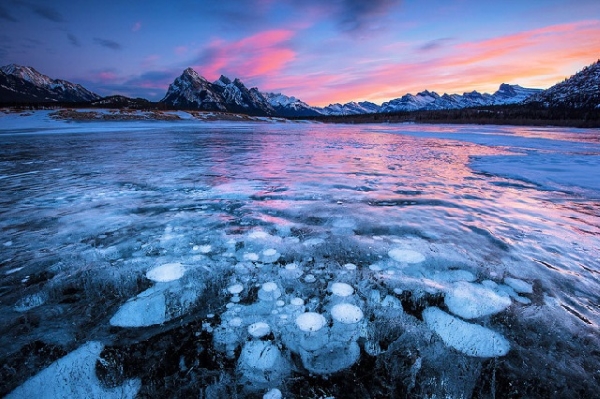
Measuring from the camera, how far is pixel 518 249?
11.5 ft

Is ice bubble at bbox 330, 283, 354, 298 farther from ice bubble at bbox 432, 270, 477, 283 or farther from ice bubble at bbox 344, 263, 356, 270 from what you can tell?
ice bubble at bbox 432, 270, 477, 283

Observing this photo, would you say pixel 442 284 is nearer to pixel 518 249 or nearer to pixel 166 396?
pixel 518 249

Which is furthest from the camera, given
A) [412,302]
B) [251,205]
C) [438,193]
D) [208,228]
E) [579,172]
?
[579,172]

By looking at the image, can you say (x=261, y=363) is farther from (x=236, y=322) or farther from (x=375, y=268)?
(x=375, y=268)

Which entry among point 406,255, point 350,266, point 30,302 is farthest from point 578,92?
point 30,302

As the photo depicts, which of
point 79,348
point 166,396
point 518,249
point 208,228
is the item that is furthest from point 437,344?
point 208,228

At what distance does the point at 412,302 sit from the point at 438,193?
427 centimetres

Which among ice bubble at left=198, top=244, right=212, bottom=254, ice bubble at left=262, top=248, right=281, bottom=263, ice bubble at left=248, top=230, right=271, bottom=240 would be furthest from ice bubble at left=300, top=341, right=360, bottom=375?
ice bubble at left=248, top=230, right=271, bottom=240

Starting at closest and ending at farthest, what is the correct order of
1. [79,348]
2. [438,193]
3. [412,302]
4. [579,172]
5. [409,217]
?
[79,348] → [412,302] → [409,217] → [438,193] → [579,172]

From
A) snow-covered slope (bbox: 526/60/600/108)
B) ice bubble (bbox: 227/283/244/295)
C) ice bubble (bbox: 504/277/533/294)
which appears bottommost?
ice bubble (bbox: 227/283/244/295)

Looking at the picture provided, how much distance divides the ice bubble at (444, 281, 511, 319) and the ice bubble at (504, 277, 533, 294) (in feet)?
0.76

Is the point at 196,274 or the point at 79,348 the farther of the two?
the point at 196,274

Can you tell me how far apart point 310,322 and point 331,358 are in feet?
1.22

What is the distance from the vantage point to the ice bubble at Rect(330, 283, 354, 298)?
2641 millimetres
